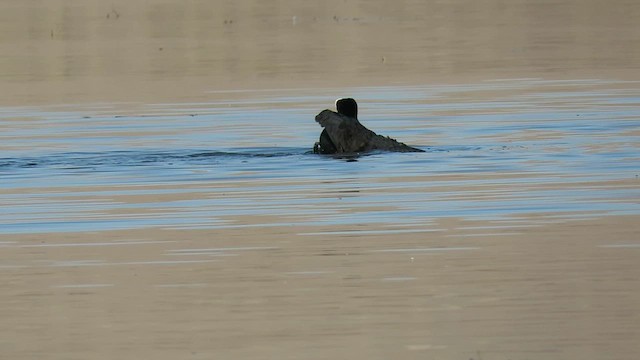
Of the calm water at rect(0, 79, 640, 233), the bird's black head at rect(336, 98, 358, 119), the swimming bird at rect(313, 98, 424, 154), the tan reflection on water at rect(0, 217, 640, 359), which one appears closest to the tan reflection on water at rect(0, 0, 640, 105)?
the calm water at rect(0, 79, 640, 233)

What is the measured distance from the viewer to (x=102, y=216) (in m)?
14.1

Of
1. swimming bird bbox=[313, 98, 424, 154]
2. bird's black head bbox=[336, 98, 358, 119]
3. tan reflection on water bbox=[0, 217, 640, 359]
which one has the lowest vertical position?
tan reflection on water bbox=[0, 217, 640, 359]

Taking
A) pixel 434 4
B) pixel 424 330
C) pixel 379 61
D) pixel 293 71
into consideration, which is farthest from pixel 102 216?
pixel 434 4

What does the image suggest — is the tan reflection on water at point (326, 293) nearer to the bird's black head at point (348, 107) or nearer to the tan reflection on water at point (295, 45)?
the bird's black head at point (348, 107)

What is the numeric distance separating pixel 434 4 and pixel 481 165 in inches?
1670

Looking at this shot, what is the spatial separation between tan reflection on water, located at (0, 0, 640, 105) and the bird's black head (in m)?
8.32

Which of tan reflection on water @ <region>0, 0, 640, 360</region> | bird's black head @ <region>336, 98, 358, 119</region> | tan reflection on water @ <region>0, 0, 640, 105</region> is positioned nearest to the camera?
tan reflection on water @ <region>0, 0, 640, 360</region>

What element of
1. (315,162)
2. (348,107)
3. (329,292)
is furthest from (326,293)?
(348,107)

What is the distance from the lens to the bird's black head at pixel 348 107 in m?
18.7

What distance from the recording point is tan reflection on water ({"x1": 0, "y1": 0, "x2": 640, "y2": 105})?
2981 centimetres

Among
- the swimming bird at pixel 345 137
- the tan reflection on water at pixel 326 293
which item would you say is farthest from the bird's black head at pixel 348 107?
the tan reflection on water at pixel 326 293

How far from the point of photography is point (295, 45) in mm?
39344

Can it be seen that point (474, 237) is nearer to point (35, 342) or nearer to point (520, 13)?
point (35, 342)

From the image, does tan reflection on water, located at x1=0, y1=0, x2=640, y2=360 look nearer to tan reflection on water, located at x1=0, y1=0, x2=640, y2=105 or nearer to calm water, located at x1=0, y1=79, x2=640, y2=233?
calm water, located at x1=0, y1=79, x2=640, y2=233
